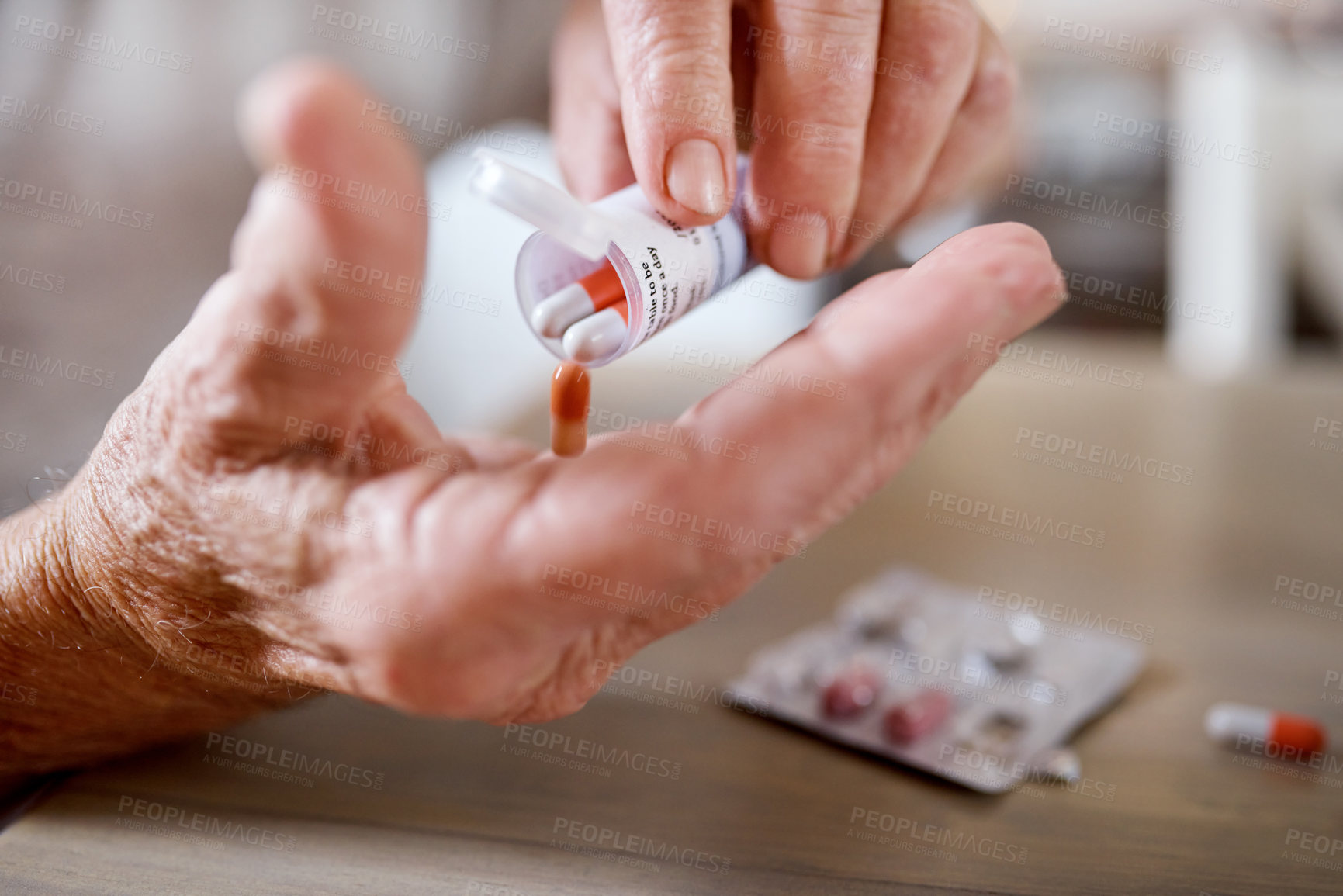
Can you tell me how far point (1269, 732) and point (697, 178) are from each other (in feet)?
1.54

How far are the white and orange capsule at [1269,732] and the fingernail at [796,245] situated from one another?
385 mm

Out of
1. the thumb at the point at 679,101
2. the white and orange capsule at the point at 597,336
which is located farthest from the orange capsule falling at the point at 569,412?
the thumb at the point at 679,101

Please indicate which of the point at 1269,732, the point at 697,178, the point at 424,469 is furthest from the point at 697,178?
the point at 1269,732

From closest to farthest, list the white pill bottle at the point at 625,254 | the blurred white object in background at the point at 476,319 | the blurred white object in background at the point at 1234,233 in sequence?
the white pill bottle at the point at 625,254
the blurred white object in background at the point at 476,319
the blurred white object in background at the point at 1234,233

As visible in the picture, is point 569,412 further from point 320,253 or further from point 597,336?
point 320,253

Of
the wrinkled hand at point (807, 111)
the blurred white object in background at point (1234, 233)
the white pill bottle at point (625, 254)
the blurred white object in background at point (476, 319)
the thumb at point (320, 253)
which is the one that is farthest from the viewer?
the blurred white object in background at point (1234, 233)

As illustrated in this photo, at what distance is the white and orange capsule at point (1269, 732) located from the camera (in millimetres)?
585

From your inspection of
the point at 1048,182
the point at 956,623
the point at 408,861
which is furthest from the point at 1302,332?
the point at 408,861

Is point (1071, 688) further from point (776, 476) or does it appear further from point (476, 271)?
point (476, 271)

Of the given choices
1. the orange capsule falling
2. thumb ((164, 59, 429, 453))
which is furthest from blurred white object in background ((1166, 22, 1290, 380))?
thumb ((164, 59, 429, 453))

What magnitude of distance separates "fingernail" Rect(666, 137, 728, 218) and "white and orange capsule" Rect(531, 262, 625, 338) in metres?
0.06

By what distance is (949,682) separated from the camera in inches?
25.5

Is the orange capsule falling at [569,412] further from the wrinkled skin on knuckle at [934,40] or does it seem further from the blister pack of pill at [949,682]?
the wrinkled skin on knuckle at [934,40]

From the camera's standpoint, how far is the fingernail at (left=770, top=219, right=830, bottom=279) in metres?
0.64
